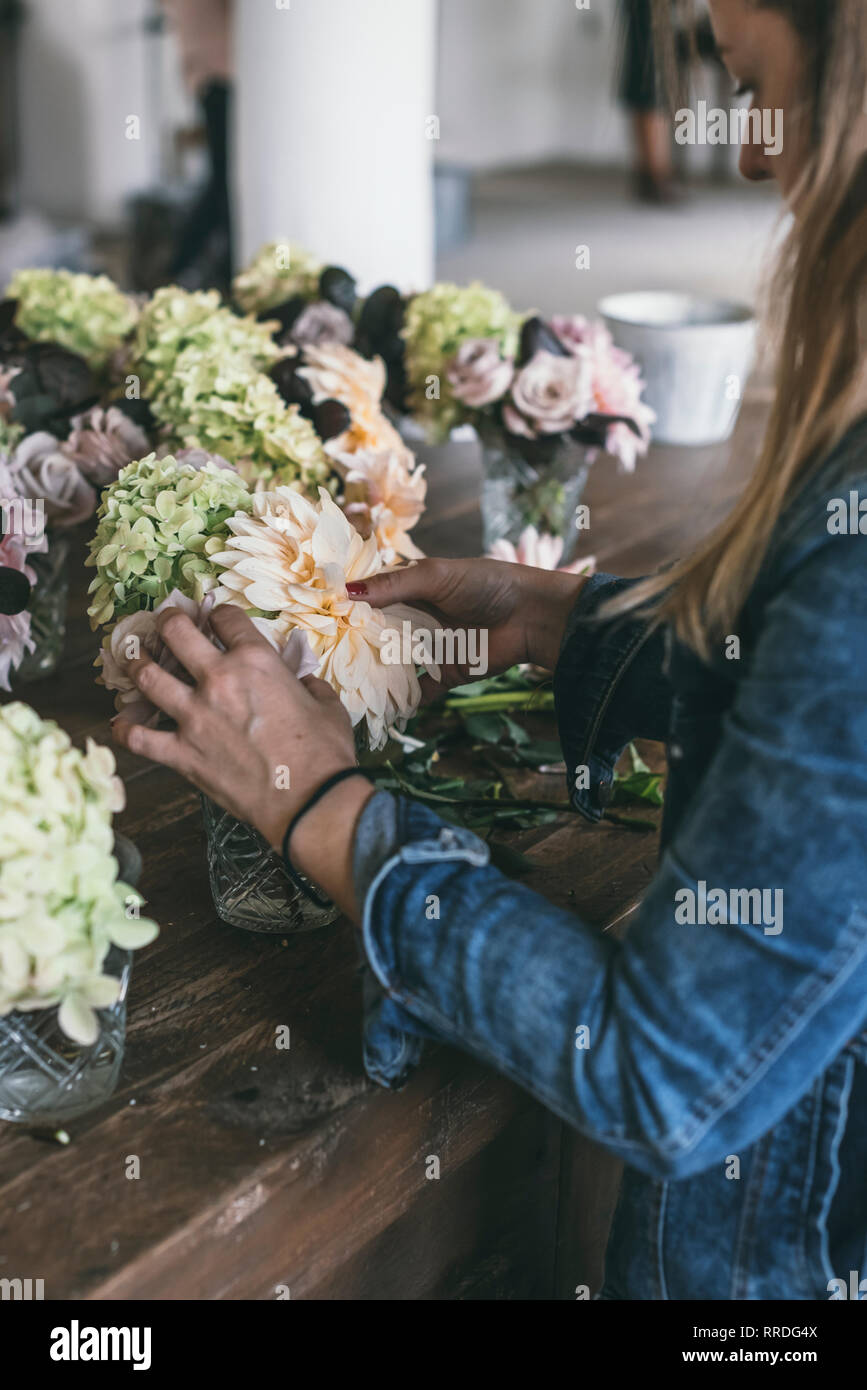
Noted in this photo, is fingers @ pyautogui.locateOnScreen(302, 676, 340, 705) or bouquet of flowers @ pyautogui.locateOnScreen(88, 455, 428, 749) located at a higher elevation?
bouquet of flowers @ pyautogui.locateOnScreen(88, 455, 428, 749)

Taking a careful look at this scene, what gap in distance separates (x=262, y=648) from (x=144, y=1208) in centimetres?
32

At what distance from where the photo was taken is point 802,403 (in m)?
0.67

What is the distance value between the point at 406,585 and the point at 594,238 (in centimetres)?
600

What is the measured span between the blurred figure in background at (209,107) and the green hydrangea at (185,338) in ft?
7.82

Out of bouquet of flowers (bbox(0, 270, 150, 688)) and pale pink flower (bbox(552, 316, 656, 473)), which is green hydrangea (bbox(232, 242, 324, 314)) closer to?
bouquet of flowers (bbox(0, 270, 150, 688))

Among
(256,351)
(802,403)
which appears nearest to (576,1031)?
(802,403)

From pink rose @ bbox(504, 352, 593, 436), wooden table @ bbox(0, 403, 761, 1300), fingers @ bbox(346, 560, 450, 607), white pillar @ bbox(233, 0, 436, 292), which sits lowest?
wooden table @ bbox(0, 403, 761, 1300)

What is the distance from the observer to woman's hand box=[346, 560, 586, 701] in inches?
39.7

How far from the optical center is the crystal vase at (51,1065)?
727mm

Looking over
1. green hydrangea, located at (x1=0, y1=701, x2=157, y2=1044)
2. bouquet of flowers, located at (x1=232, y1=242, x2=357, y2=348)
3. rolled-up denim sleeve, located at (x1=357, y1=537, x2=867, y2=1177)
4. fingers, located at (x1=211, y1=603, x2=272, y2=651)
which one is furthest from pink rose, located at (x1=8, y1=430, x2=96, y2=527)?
rolled-up denim sleeve, located at (x1=357, y1=537, x2=867, y2=1177)

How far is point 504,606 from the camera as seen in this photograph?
1.03m

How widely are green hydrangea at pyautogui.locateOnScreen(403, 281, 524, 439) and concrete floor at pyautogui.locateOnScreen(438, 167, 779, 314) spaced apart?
3667mm

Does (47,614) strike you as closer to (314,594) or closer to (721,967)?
(314,594)

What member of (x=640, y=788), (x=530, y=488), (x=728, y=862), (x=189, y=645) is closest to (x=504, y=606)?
(x=640, y=788)
